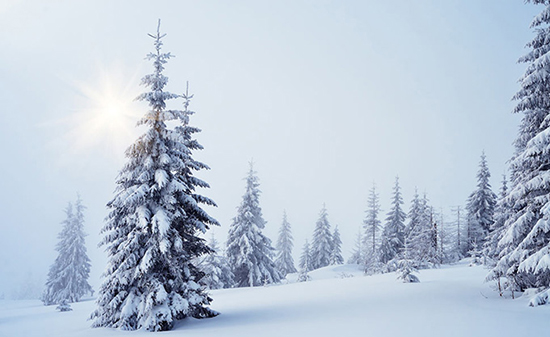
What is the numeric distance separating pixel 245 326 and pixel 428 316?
19.6 ft

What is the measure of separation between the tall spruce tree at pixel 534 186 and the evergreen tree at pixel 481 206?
37534mm

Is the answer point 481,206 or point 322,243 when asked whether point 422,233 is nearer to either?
point 481,206

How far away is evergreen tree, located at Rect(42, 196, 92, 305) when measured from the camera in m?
45.7

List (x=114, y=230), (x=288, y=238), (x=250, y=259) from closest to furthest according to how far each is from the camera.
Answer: (x=114, y=230) → (x=250, y=259) → (x=288, y=238)

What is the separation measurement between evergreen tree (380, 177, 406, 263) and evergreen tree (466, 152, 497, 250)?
9.02m

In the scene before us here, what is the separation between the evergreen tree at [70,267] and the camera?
45725mm

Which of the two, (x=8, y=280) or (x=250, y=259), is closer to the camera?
(x=250, y=259)

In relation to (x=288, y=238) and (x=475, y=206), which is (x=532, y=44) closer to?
(x=475, y=206)

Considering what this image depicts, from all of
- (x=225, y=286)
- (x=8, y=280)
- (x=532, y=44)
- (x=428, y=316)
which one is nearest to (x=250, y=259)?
(x=225, y=286)

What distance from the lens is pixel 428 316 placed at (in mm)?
11734

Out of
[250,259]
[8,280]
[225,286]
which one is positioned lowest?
[8,280]

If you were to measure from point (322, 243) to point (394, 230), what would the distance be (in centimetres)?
1607

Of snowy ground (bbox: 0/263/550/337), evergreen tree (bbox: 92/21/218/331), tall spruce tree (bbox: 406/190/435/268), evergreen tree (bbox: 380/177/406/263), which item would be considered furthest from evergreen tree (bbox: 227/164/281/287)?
evergreen tree (bbox: 92/21/218/331)

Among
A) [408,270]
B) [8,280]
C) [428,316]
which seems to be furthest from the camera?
[8,280]
